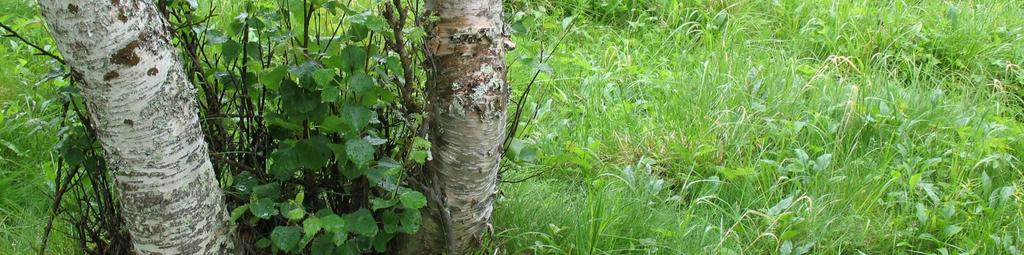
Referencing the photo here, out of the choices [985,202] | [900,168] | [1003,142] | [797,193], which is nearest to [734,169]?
[797,193]

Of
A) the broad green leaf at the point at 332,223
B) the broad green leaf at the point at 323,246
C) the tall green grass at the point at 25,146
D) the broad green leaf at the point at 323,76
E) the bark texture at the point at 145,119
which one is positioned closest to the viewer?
the bark texture at the point at 145,119

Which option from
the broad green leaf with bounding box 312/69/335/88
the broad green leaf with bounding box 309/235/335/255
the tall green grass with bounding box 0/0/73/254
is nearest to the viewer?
the broad green leaf with bounding box 312/69/335/88

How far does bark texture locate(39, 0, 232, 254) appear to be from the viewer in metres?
1.85

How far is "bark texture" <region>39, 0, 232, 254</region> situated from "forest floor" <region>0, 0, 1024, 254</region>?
628mm

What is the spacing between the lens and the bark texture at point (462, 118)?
87.0 inches

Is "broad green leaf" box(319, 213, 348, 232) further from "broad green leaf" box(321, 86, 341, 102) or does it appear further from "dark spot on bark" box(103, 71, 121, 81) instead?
"dark spot on bark" box(103, 71, 121, 81)

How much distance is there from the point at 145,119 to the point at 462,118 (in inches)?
27.9

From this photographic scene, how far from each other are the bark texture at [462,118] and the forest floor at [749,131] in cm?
15

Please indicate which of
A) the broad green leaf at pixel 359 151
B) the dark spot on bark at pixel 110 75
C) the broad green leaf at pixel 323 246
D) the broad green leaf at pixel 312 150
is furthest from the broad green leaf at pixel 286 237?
the dark spot on bark at pixel 110 75

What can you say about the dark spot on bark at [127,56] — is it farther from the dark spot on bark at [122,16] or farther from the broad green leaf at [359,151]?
the broad green leaf at [359,151]

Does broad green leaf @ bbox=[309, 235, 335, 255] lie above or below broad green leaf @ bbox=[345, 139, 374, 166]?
below

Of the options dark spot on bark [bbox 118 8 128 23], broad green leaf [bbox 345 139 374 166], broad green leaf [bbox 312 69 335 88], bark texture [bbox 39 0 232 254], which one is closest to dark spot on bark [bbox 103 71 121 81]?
bark texture [bbox 39 0 232 254]

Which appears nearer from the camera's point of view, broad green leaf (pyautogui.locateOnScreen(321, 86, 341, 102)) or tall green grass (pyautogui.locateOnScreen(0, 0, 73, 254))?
broad green leaf (pyautogui.locateOnScreen(321, 86, 341, 102))

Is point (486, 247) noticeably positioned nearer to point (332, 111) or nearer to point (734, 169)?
point (332, 111)
